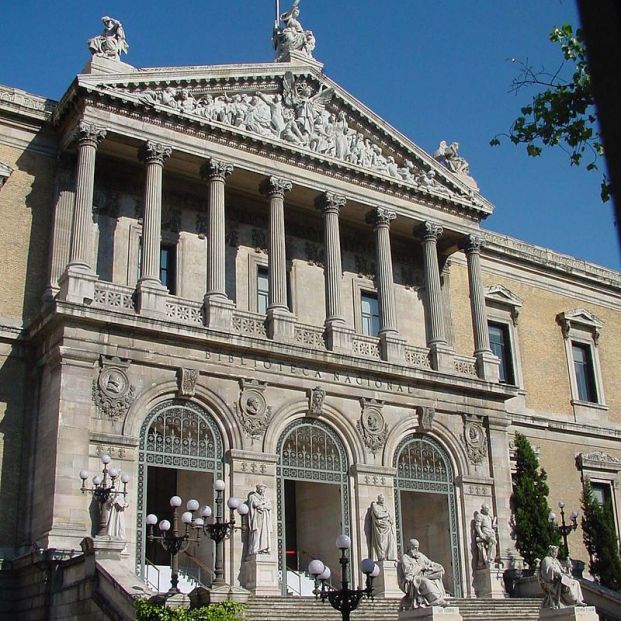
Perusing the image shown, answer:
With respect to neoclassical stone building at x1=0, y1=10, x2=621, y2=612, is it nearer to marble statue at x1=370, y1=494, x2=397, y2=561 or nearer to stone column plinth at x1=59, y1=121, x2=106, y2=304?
stone column plinth at x1=59, y1=121, x2=106, y2=304

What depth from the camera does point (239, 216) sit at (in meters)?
26.5

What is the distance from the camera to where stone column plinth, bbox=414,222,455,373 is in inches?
1033

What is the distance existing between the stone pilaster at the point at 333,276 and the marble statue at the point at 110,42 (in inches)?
265

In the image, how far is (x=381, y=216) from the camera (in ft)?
88.1

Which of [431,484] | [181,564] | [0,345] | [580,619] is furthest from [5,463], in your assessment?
[580,619]

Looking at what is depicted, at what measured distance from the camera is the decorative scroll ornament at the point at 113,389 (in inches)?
806

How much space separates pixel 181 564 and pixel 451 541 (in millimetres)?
7333

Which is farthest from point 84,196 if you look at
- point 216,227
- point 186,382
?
point 186,382

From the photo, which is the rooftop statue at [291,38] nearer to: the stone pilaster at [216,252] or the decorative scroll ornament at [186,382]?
the stone pilaster at [216,252]

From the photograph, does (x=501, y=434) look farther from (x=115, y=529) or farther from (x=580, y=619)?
(x=115, y=529)

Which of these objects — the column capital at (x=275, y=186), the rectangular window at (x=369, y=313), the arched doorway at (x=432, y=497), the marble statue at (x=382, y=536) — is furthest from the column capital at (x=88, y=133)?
the marble statue at (x=382, y=536)

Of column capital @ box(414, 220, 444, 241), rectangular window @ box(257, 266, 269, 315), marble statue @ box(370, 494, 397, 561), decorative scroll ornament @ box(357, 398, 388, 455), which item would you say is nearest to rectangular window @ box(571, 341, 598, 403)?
column capital @ box(414, 220, 444, 241)

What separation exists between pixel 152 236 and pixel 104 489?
6.75m

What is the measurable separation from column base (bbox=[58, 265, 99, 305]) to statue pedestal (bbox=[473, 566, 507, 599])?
40.7 feet
